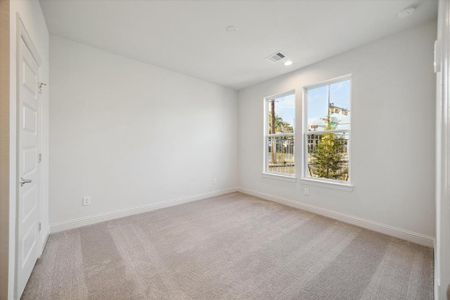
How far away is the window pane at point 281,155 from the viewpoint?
388cm

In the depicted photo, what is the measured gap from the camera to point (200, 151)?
425 centimetres

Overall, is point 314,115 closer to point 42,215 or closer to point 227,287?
point 227,287

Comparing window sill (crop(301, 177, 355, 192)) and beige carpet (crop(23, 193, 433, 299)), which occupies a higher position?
window sill (crop(301, 177, 355, 192))

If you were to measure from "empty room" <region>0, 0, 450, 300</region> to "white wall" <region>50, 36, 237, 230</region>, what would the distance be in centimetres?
2

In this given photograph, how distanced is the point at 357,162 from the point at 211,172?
285 cm

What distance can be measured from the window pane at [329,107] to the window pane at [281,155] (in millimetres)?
591

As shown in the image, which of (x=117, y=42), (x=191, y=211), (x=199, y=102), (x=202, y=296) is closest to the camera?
(x=202, y=296)

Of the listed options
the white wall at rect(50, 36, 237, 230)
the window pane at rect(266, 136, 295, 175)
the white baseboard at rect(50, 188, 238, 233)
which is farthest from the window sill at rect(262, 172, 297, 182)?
the white baseboard at rect(50, 188, 238, 233)

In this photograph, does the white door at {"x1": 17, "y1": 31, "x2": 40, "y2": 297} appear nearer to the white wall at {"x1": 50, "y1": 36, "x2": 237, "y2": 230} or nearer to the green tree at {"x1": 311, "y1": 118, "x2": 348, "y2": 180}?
the white wall at {"x1": 50, "y1": 36, "x2": 237, "y2": 230}

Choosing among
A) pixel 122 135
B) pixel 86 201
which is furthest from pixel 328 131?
pixel 86 201

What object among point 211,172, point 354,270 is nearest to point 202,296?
point 354,270

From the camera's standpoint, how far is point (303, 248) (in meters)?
2.23

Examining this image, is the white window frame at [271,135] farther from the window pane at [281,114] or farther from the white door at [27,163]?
the white door at [27,163]

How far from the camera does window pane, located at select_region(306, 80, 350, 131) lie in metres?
3.06
